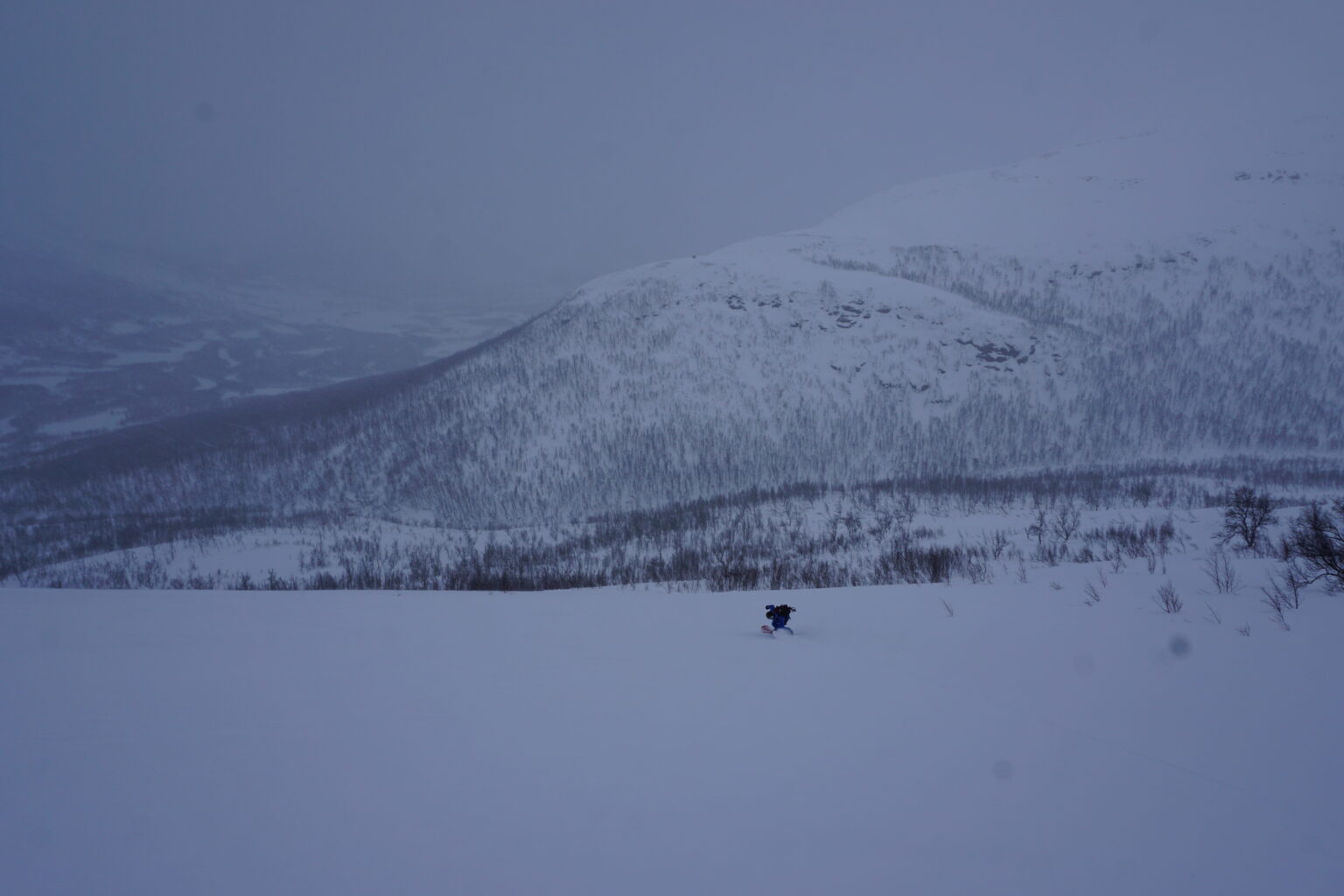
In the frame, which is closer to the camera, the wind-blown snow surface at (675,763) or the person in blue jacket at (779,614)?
the wind-blown snow surface at (675,763)

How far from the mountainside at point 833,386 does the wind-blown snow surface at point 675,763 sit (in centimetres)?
3547

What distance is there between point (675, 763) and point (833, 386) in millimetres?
48361

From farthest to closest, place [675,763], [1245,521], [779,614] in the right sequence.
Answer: [1245,521] < [779,614] < [675,763]

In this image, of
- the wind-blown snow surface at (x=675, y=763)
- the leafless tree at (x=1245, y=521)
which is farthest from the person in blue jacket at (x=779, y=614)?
the leafless tree at (x=1245, y=521)

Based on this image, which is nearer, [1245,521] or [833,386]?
[1245,521]

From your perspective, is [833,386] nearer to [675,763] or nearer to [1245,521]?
[1245,521]

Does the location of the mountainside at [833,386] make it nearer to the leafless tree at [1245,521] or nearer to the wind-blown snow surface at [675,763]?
the leafless tree at [1245,521]

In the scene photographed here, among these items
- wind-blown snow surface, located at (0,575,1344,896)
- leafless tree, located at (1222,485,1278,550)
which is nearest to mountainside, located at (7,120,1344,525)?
leafless tree, located at (1222,485,1278,550)

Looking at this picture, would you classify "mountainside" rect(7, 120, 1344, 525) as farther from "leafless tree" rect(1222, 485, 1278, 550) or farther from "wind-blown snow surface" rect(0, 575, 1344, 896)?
"wind-blown snow surface" rect(0, 575, 1344, 896)

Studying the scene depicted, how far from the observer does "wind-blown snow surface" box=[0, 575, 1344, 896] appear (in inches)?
83.7

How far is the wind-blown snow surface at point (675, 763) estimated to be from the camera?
2.13 metres

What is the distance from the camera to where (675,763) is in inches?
114

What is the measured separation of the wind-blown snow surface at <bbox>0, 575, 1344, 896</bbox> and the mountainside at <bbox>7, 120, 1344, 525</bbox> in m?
35.5

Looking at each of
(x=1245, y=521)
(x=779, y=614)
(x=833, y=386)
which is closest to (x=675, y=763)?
(x=779, y=614)
